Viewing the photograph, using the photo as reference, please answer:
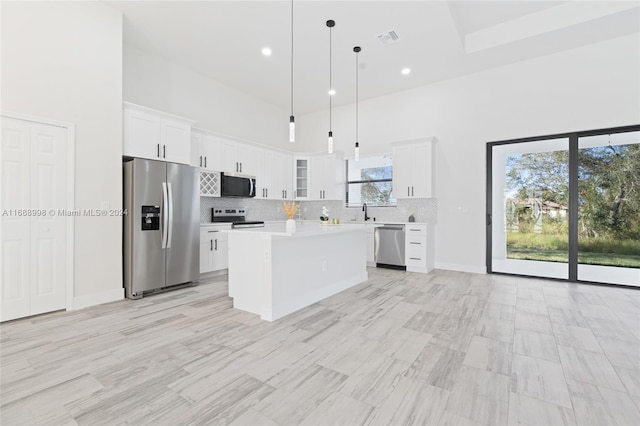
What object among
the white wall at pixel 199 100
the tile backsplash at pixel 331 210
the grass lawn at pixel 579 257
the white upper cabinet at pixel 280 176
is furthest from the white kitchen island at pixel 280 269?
the grass lawn at pixel 579 257

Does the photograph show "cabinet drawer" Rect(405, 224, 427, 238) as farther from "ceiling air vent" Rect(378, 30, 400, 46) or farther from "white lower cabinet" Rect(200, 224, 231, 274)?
"white lower cabinet" Rect(200, 224, 231, 274)

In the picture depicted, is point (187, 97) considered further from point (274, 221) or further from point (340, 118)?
point (340, 118)

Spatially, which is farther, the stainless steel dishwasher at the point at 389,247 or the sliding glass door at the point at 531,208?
the stainless steel dishwasher at the point at 389,247

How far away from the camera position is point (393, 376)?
1.94 meters

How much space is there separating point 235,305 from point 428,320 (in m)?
2.13

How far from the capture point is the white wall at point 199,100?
4.46m

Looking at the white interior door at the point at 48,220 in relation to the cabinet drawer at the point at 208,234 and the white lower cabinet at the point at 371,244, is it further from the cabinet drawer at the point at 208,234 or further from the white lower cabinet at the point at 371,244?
the white lower cabinet at the point at 371,244

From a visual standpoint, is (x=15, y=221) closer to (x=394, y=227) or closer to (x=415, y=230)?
(x=394, y=227)

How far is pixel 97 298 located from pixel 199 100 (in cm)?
370

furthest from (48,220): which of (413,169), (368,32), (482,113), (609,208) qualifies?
(609,208)

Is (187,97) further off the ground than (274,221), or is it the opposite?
(187,97)

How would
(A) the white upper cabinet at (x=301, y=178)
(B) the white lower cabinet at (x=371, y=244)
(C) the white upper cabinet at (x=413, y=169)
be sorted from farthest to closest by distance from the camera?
(A) the white upper cabinet at (x=301, y=178) → (B) the white lower cabinet at (x=371, y=244) → (C) the white upper cabinet at (x=413, y=169)

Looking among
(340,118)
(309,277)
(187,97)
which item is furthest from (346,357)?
(340,118)

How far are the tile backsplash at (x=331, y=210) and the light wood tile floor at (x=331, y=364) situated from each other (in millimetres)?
2342
